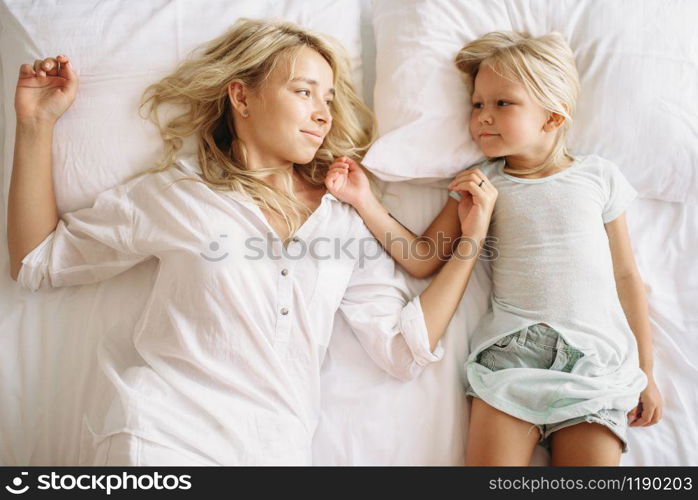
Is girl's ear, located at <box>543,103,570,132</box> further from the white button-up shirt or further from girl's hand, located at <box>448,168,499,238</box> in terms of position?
the white button-up shirt

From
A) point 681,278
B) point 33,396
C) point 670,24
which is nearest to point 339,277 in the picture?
point 33,396

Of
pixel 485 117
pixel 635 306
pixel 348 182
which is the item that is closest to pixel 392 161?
pixel 348 182

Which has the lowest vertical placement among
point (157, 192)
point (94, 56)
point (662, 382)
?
point (662, 382)

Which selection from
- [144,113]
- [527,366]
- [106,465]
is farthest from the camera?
[144,113]

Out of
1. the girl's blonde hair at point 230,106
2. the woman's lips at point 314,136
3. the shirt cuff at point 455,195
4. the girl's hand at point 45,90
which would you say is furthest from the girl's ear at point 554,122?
the girl's hand at point 45,90

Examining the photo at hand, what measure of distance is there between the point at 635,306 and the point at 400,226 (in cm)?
50

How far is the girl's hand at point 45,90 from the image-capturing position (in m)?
1.17

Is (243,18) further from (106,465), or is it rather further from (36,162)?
(106,465)

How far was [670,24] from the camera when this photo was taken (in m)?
1.27

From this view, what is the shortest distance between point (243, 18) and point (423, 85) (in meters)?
0.41

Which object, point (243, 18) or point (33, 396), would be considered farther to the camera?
point (243, 18)

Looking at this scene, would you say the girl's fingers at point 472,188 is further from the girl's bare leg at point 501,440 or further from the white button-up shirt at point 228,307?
the girl's bare leg at point 501,440

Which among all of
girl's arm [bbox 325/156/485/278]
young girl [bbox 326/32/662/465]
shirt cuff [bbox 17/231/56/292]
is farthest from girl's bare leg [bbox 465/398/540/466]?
shirt cuff [bbox 17/231/56/292]

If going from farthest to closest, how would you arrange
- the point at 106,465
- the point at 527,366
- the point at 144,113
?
the point at 144,113 → the point at 527,366 → the point at 106,465
